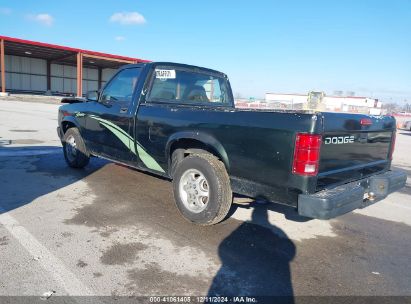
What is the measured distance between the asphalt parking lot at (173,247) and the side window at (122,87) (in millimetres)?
1431

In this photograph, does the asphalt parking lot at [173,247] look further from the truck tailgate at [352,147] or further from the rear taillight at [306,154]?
the rear taillight at [306,154]

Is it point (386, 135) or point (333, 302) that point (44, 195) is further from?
point (386, 135)

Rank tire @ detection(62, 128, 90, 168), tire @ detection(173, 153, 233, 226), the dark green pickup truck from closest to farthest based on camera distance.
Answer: the dark green pickup truck, tire @ detection(173, 153, 233, 226), tire @ detection(62, 128, 90, 168)

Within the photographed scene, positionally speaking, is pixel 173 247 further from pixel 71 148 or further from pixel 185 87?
pixel 71 148

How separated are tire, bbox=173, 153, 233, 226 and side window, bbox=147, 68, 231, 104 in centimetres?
129

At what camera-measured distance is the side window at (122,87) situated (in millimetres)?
5141

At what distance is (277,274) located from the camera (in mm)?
3078

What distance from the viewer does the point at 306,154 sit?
3090 millimetres

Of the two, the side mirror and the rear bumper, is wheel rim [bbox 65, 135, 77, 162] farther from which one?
the rear bumper

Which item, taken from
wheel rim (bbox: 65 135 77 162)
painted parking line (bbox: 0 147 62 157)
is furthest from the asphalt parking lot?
painted parking line (bbox: 0 147 62 157)

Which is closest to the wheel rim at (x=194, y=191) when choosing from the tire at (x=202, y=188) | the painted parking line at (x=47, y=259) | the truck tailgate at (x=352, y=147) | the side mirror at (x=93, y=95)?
the tire at (x=202, y=188)

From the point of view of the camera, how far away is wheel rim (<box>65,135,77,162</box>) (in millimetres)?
6391

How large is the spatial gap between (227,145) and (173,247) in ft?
3.93

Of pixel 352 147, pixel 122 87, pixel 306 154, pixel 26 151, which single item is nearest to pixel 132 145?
pixel 122 87
